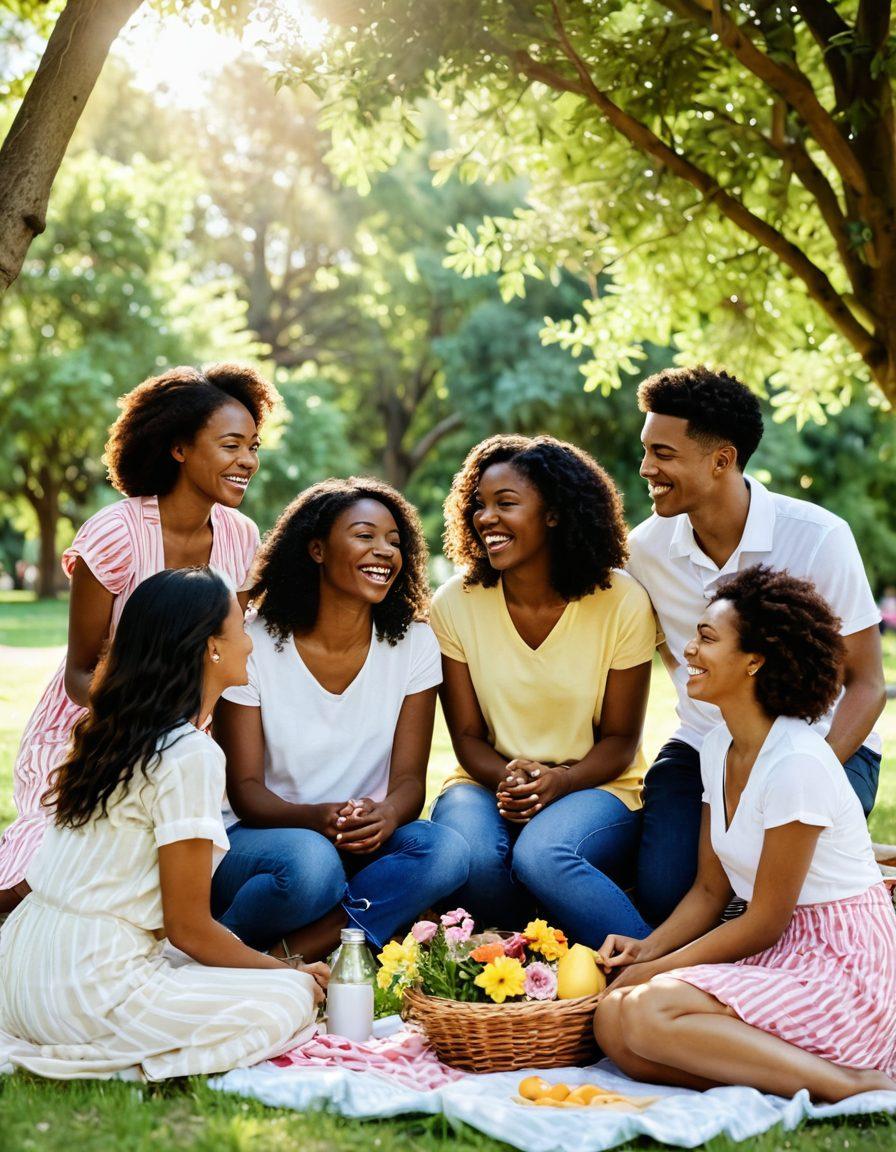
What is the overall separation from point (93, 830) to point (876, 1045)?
2.27 meters

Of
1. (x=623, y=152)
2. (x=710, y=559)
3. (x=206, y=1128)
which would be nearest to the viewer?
(x=206, y=1128)

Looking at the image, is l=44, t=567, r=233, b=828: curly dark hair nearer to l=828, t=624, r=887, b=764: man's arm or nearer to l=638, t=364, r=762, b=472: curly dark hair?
l=638, t=364, r=762, b=472: curly dark hair

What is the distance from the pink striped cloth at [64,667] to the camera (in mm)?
4848

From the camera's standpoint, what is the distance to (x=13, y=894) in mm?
4871

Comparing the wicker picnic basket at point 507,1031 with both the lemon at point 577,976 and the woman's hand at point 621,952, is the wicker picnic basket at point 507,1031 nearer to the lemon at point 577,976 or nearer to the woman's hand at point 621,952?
the lemon at point 577,976

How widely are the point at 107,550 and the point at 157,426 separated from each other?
21.2 inches

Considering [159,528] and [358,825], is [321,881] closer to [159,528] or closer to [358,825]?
[358,825]

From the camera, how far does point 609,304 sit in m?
9.39

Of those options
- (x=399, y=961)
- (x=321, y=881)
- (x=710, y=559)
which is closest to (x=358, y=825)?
(x=321, y=881)

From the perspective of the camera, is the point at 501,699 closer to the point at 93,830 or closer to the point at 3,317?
the point at 93,830

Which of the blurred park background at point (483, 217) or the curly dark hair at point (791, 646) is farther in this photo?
the blurred park background at point (483, 217)

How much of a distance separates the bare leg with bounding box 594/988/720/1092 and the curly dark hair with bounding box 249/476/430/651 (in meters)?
1.71

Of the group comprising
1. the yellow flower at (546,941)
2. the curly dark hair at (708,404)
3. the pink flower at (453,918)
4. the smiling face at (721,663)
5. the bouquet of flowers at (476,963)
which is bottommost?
the bouquet of flowers at (476,963)

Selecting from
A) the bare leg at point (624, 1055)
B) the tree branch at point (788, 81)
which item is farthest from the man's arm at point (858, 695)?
the tree branch at point (788, 81)
